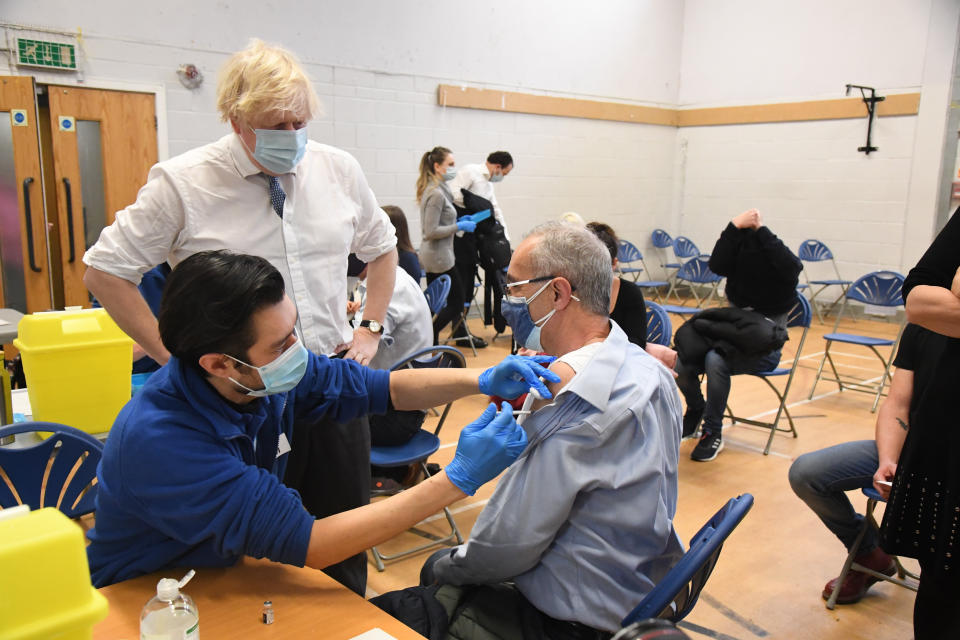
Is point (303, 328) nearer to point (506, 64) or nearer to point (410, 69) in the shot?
point (410, 69)

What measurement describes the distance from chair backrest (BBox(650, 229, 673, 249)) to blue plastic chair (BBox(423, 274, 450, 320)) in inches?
212

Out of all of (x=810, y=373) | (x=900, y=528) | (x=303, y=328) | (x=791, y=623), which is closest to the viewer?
(x=900, y=528)

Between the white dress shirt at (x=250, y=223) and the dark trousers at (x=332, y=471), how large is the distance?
0.22 meters

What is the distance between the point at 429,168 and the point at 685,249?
174 inches

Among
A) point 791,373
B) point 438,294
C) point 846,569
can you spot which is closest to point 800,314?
point 791,373

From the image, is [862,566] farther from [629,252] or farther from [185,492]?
[629,252]

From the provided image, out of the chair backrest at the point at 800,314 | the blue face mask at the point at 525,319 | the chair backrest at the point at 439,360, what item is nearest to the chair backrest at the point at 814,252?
the chair backrest at the point at 800,314

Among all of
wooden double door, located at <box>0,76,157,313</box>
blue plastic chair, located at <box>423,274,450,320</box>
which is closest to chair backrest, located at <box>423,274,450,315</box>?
blue plastic chair, located at <box>423,274,450,320</box>

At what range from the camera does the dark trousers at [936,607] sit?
1.59m

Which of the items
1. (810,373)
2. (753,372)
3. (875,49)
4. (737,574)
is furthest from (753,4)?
(737,574)

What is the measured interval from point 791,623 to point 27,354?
2.47 metres

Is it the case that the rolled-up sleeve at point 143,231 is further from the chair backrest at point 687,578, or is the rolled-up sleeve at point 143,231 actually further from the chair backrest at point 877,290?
the chair backrest at point 877,290

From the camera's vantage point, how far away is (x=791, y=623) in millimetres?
2373

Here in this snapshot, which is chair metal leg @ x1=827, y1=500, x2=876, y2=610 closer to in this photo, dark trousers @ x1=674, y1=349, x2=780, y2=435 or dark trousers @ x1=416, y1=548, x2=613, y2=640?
dark trousers @ x1=674, y1=349, x2=780, y2=435
